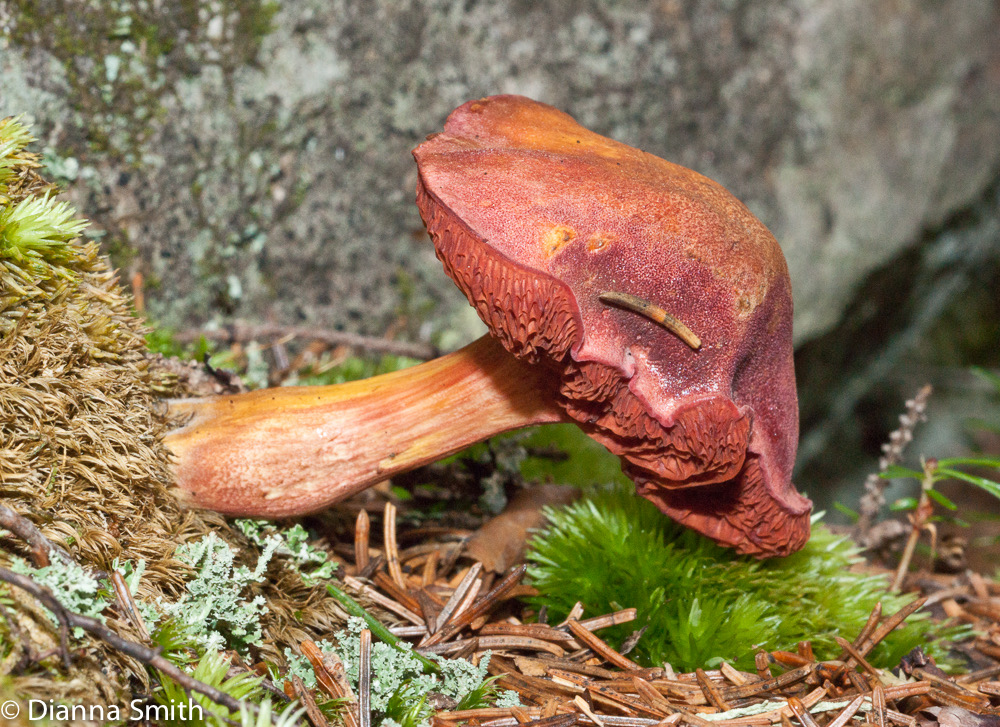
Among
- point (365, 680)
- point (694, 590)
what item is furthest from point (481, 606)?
point (694, 590)

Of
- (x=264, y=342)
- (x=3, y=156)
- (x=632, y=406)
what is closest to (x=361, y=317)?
(x=264, y=342)

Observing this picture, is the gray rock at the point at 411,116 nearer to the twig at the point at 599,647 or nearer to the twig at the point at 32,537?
A: the twig at the point at 32,537

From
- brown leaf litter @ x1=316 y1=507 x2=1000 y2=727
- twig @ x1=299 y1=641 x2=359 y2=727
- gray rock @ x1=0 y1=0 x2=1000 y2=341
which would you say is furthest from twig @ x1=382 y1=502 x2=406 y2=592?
gray rock @ x1=0 y1=0 x2=1000 y2=341

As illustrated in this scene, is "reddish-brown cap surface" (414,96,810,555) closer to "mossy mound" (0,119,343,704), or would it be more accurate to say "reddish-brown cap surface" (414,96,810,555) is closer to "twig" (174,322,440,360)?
"mossy mound" (0,119,343,704)

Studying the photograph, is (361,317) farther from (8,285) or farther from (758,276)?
(758,276)

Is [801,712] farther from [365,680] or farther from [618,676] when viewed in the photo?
[365,680]

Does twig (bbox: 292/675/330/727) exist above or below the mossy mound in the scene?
below
